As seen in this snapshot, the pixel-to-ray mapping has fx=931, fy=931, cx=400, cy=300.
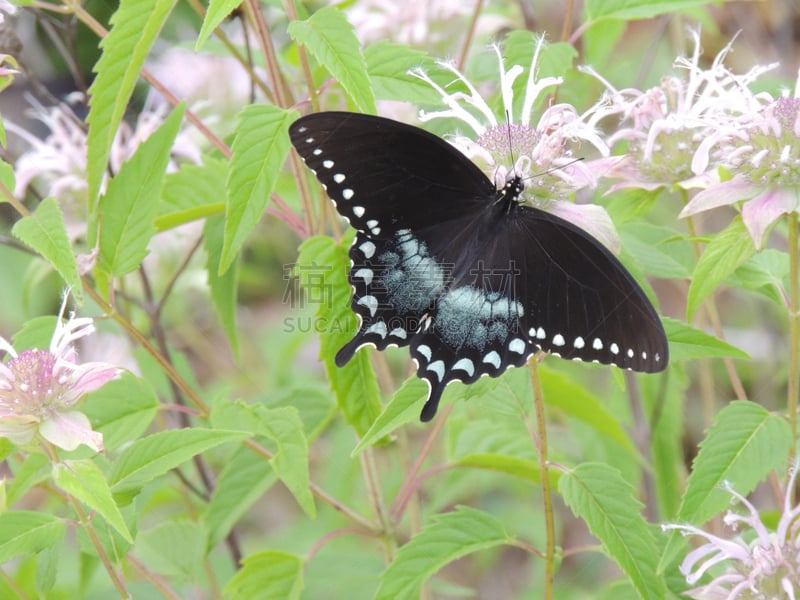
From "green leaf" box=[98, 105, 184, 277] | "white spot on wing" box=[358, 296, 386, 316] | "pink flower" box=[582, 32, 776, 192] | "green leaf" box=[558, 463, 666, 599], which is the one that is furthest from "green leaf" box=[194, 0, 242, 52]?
"green leaf" box=[558, 463, 666, 599]

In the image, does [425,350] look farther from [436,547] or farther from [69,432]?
[69,432]

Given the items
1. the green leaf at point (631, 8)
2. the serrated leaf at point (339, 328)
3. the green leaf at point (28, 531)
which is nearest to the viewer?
the green leaf at point (28, 531)

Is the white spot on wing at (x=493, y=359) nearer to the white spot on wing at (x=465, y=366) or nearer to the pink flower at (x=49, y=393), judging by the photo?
the white spot on wing at (x=465, y=366)

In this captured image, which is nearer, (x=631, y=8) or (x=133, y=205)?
(x=133, y=205)

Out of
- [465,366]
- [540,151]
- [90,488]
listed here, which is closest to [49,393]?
[90,488]

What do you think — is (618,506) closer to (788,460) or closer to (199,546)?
(788,460)

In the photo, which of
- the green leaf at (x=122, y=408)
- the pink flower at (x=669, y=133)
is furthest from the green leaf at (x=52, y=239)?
the pink flower at (x=669, y=133)
